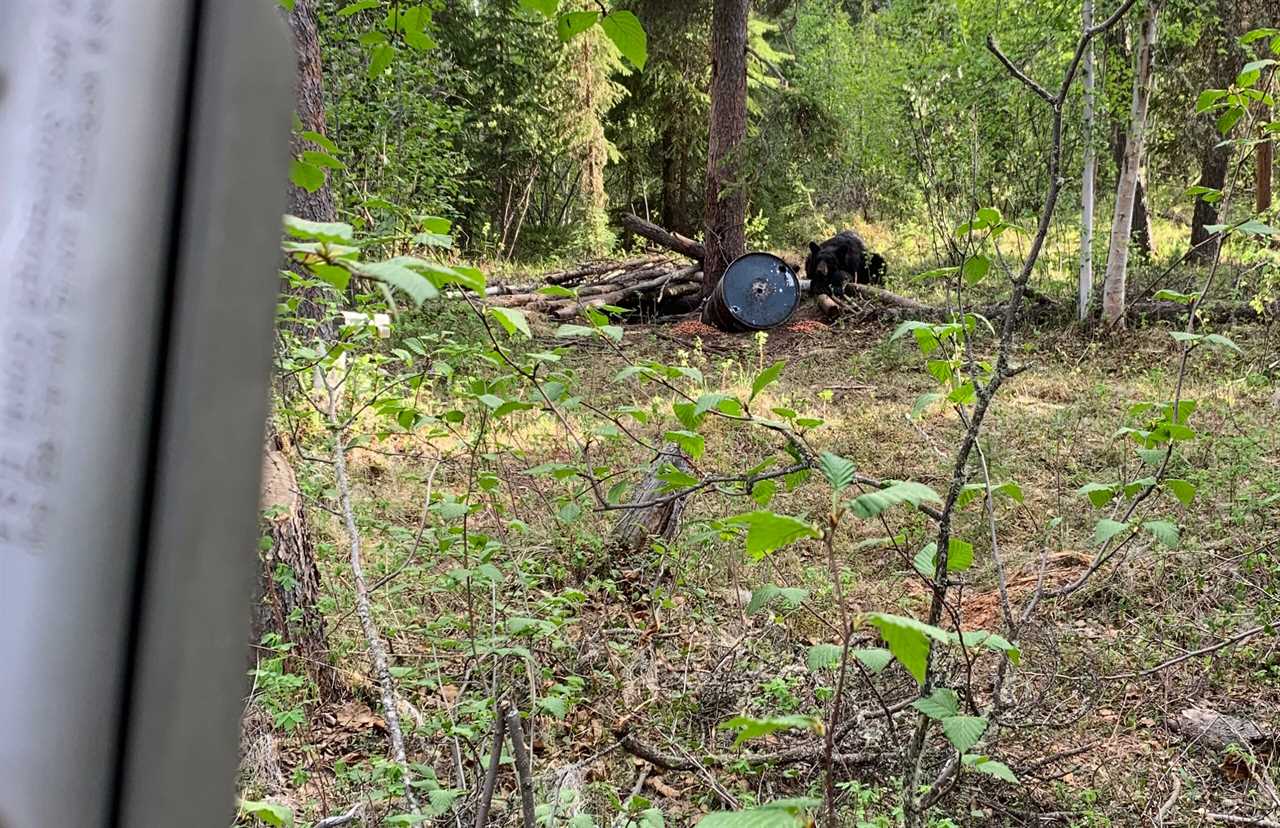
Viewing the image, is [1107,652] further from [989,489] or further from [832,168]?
[832,168]

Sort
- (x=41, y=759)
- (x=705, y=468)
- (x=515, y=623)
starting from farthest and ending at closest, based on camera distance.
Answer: (x=705, y=468) < (x=515, y=623) < (x=41, y=759)

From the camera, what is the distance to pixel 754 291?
10.0 metres

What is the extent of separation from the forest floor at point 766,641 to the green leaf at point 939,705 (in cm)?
33

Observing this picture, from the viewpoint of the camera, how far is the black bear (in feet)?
35.6

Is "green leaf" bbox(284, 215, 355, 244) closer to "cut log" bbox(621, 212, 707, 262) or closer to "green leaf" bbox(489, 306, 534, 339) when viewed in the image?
"green leaf" bbox(489, 306, 534, 339)

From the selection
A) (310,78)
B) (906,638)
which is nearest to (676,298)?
(310,78)

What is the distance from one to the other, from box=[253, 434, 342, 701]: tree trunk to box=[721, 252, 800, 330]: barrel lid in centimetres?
754

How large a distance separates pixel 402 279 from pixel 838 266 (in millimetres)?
Answer: 10904

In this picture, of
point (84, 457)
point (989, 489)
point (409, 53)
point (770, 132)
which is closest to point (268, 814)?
point (84, 457)

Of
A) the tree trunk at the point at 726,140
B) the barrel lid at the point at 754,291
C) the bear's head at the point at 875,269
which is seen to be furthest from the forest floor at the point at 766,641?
the bear's head at the point at 875,269

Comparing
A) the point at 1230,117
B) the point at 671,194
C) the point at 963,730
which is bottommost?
the point at 963,730

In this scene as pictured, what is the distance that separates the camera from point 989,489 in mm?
1555

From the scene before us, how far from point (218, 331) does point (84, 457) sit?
0.20 ft

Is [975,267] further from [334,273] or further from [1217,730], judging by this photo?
[1217,730]
